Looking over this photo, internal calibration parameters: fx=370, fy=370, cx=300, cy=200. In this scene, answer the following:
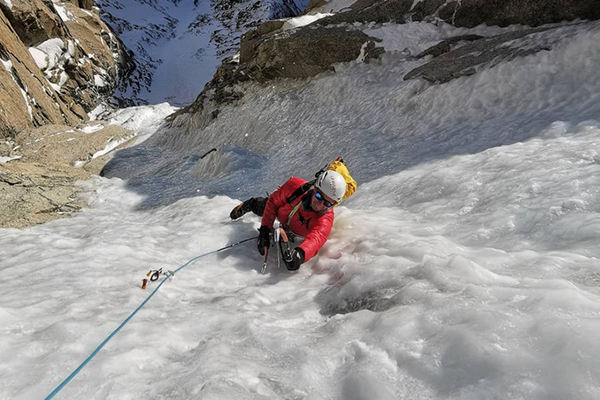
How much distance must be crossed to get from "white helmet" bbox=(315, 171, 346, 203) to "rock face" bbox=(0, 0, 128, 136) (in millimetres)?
17848

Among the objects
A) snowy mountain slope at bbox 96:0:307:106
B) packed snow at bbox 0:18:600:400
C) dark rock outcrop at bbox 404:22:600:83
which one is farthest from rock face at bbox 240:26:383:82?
snowy mountain slope at bbox 96:0:307:106

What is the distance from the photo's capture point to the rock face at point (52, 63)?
17.7 metres

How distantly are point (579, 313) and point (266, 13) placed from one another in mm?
57257

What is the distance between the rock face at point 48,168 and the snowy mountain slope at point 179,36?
22219mm

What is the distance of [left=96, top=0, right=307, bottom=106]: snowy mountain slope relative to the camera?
43656mm

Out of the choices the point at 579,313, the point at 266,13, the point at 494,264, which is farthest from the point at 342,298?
the point at 266,13

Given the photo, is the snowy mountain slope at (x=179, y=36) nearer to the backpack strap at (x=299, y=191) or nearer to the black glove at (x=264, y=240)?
the backpack strap at (x=299, y=191)

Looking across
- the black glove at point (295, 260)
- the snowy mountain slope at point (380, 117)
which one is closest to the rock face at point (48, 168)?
the snowy mountain slope at point (380, 117)

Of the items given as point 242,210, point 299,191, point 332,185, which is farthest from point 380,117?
point 332,185

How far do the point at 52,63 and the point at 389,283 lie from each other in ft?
106

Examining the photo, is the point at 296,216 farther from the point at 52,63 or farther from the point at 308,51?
the point at 52,63

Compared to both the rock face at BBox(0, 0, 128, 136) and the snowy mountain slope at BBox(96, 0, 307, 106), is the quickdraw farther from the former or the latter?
the snowy mountain slope at BBox(96, 0, 307, 106)

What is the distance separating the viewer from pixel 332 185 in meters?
4.35

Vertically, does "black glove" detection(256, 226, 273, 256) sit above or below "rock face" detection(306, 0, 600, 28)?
below
